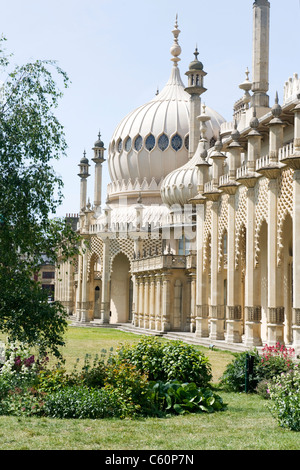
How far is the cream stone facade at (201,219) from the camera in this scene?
2050cm

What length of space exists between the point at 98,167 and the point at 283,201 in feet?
90.0

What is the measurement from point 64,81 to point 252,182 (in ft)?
38.7

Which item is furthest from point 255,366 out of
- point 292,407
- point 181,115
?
point 181,115

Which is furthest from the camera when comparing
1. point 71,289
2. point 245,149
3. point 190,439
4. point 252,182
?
point 71,289

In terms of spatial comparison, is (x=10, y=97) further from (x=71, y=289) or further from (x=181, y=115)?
(x=71, y=289)

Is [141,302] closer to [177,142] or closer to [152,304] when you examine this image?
[152,304]

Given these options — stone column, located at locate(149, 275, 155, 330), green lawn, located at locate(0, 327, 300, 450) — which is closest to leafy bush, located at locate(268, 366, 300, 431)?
green lawn, located at locate(0, 327, 300, 450)

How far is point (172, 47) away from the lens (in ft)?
153

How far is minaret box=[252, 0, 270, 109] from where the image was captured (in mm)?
24172

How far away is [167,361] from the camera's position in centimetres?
1240

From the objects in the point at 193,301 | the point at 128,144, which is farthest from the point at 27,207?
the point at 128,144

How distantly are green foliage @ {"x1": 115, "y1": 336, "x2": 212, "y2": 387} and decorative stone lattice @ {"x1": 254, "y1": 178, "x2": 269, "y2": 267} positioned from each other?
31.7 feet

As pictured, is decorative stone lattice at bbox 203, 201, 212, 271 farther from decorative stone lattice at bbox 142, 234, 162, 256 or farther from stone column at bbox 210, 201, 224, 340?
decorative stone lattice at bbox 142, 234, 162, 256

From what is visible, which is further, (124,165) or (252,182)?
(124,165)
